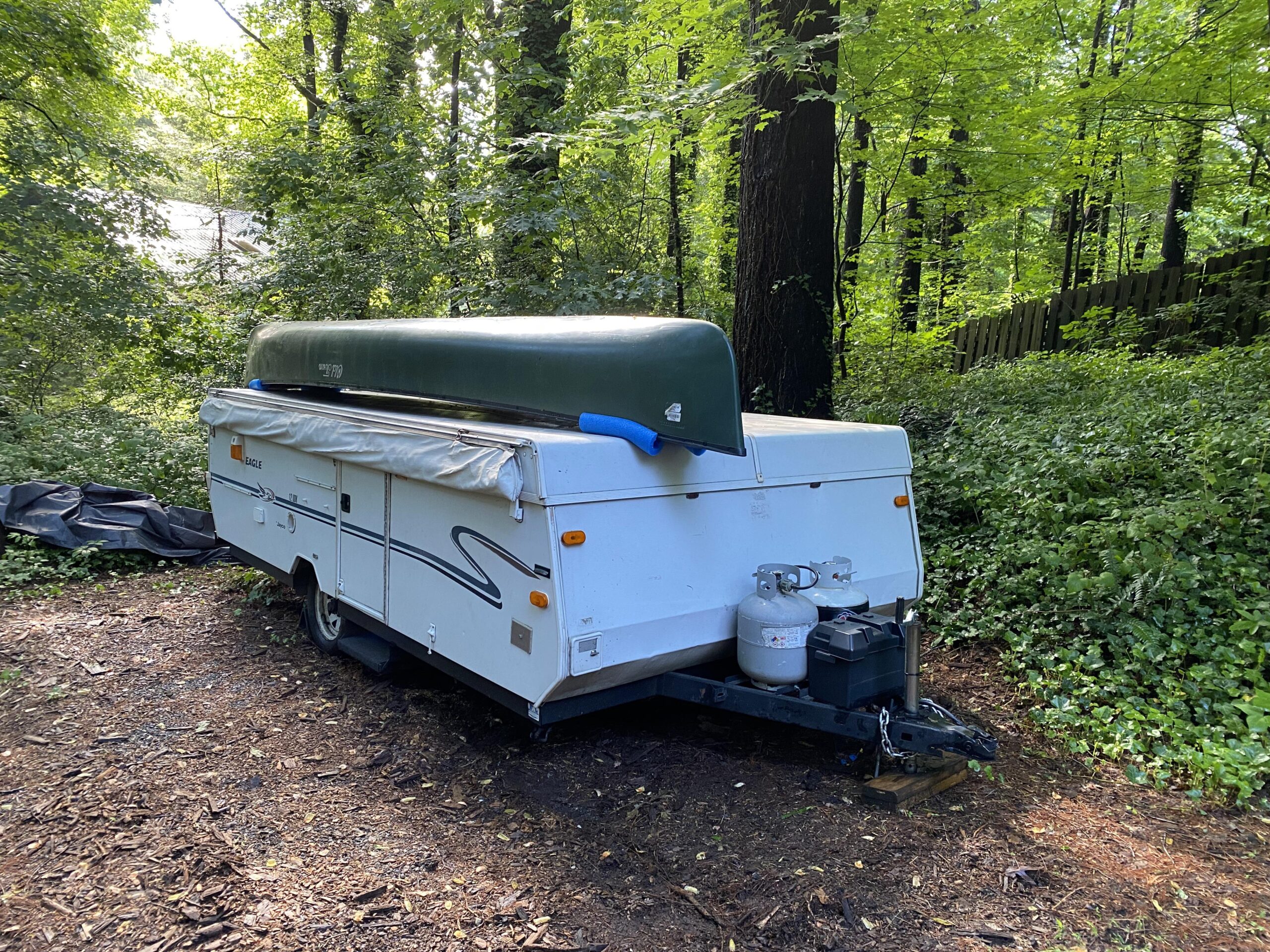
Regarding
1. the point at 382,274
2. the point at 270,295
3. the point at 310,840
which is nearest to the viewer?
the point at 310,840

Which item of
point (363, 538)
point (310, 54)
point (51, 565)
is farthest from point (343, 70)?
point (363, 538)

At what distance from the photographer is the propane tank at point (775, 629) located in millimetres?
3693

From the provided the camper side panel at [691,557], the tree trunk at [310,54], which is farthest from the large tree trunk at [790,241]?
the tree trunk at [310,54]

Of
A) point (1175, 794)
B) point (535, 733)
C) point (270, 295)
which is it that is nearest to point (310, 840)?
point (535, 733)

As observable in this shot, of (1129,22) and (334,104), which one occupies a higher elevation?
(1129,22)

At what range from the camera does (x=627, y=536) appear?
139 inches

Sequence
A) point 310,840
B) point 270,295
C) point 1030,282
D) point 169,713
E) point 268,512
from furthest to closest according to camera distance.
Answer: point 1030,282 < point 270,295 < point 268,512 < point 169,713 < point 310,840

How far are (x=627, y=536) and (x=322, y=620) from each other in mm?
2993

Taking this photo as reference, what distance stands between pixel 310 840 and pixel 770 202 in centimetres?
652

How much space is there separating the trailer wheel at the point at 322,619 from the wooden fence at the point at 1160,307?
A: 31.3 feet

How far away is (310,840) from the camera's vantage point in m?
3.38

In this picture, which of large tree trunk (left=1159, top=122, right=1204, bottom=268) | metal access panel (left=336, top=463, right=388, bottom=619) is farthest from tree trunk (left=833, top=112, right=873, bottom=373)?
metal access panel (left=336, top=463, right=388, bottom=619)

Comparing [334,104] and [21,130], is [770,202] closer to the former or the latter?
[334,104]

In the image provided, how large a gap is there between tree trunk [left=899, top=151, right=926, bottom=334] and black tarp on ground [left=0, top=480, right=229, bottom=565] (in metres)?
9.93
